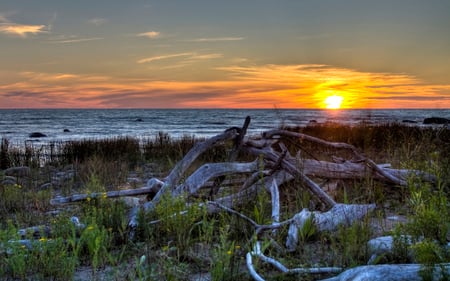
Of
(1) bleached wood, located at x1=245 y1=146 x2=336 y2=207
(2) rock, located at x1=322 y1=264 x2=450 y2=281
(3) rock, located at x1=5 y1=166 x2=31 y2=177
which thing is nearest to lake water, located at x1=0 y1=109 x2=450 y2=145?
(1) bleached wood, located at x1=245 y1=146 x2=336 y2=207

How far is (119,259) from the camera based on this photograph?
4184mm

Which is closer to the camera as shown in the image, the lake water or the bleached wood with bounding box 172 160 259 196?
the bleached wood with bounding box 172 160 259 196

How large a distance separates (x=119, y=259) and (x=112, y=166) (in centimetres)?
832

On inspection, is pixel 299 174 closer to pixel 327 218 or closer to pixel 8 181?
pixel 327 218

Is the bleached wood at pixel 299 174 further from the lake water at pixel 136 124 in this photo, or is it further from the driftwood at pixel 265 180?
the lake water at pixel 136 124

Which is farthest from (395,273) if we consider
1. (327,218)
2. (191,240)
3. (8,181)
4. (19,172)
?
(19,172)

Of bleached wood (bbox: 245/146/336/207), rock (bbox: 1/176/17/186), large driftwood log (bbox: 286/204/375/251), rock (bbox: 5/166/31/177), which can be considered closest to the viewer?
large driftwood log (bbox: 286/204/375/251)

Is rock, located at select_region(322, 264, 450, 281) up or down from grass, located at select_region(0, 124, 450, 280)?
up

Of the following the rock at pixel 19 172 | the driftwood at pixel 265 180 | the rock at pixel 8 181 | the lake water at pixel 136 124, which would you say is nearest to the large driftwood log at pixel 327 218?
the driftwood at pixel 265 180

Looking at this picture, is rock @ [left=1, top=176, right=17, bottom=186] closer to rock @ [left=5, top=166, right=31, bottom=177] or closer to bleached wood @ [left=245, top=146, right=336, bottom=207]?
rock @ [left=5, top=166, right=31, bottom=177]

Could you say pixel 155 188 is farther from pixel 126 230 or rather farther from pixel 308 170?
pixel 308 170

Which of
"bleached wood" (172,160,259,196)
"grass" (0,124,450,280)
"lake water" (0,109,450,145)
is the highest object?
"bleached wood" (172,160,259,196)

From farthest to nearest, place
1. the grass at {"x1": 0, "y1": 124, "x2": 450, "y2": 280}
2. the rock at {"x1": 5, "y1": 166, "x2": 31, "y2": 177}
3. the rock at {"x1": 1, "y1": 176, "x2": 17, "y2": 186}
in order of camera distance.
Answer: the rock at {"x1": 5, "y1": 166, "x2": 31, "y2": 177} < the rock at {"x1": 1, "y1": 176, "x2": 17, "y2": 186} < the grass at {"x1": 0, "y1": 124, "x2": 450, "y2": 280}

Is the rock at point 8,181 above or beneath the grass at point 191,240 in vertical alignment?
beneath
